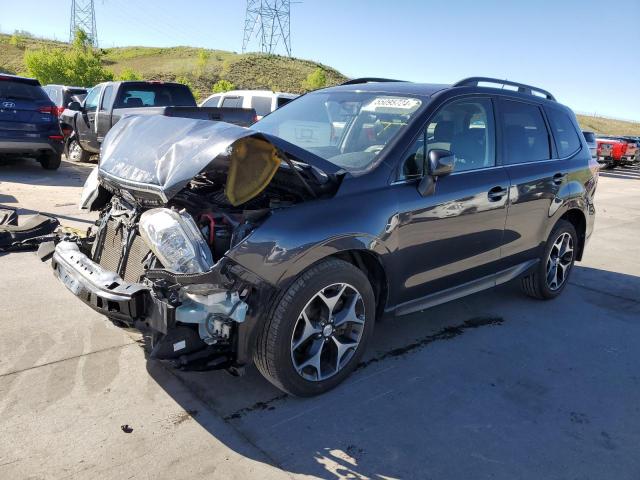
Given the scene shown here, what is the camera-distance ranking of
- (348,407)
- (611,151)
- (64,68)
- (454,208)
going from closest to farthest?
(348,407) < (454,208) < (611,151) < (64,68)

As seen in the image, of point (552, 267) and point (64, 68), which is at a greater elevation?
point (64, 68)

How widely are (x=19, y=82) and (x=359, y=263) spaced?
31.5ft

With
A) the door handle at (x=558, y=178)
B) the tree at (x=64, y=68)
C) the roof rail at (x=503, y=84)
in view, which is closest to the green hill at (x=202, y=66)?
the tree at (x=64, y=68)

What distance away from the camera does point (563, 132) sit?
5.23 metres

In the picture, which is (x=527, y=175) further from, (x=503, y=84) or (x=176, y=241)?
(x=176, y=241)

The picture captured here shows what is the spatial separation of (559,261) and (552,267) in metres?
0.13

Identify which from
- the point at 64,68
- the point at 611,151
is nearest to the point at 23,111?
the point at 611,151

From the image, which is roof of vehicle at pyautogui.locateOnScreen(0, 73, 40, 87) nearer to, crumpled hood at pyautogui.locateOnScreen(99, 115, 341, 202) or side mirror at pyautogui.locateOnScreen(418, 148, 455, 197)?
crumpled hood at pyautogui.locateOnScreen(99, 115, 341, 202)

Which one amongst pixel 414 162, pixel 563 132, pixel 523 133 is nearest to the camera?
pixel 414 162

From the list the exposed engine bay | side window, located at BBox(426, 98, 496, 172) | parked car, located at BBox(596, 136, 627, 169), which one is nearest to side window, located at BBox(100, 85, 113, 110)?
the exposed engine bay

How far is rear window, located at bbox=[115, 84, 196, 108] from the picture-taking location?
1177 cm

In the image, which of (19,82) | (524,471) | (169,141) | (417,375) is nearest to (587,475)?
(524,471)

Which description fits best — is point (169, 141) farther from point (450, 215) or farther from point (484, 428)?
point (484, 428)

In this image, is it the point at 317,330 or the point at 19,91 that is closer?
the point at 317,330
